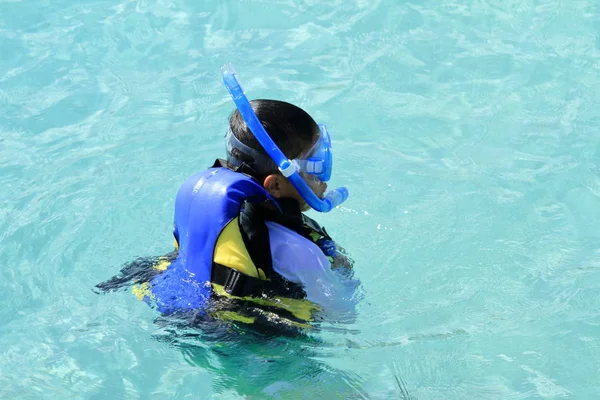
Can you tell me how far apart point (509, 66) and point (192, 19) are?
2.92m

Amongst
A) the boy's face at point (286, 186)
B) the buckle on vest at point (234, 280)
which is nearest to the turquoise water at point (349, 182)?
the buckle on vest at point (234, 280)

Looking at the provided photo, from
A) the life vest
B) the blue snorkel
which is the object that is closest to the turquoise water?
the life vest

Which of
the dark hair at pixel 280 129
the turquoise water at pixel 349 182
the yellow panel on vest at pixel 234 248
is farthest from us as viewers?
the turquoise water at pixel 349 182

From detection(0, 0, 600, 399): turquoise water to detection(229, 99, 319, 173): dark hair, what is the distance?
0.87 metres

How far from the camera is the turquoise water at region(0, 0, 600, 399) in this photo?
13.2 feet

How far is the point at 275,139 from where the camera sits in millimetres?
3799

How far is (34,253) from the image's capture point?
4953 millimetres

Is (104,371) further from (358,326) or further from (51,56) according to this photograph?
(51,56)

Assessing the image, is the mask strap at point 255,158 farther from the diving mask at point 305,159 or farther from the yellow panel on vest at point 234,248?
the yellow panel on vest at point 234,248

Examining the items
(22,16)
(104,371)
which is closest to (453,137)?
(104,371)

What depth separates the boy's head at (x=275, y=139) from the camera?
3.80m

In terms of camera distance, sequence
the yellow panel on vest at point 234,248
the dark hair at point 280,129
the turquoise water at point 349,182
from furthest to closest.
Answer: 1. the turquoise water at point 349,182
2. the dark hair at point 280,129
3. the yellow panel on vest at point 234,248

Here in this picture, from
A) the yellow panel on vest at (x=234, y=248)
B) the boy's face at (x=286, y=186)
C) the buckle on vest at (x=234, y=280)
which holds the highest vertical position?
the boy's face at (x=286, y=186)

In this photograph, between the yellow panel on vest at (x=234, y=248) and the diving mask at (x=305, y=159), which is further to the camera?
the diving mask at (x=305, y=159)
